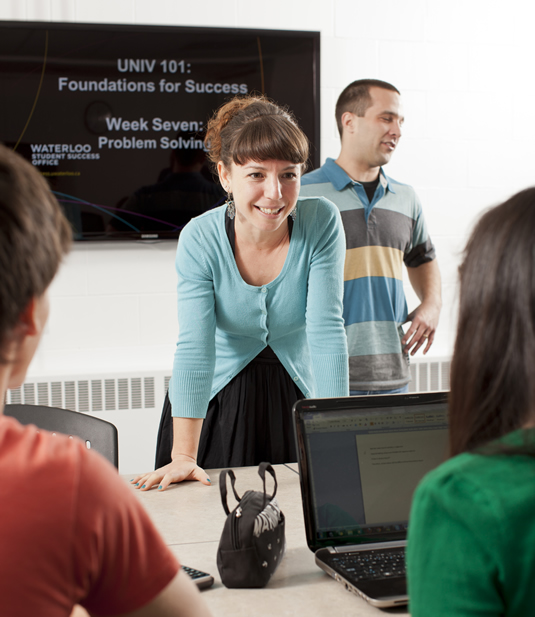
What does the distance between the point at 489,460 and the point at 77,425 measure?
118cm

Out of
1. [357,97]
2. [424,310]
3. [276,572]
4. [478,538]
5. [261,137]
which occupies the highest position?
[357,97]

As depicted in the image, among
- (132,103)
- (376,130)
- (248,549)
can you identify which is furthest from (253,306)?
(132,103)

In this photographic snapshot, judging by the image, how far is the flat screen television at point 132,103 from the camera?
101 inches

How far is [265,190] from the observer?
4.97ft

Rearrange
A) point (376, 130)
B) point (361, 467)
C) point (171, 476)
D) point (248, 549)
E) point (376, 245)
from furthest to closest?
point (376, 130) < point (376, 245) < point (171, 476) < point (361, 467) < point (248, 549)

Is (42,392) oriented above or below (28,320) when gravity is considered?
below

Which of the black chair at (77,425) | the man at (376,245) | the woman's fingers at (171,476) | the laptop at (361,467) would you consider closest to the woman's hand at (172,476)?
the woman's fingers at (171,476)

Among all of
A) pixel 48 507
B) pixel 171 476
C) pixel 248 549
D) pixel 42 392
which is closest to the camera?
pixel 48 507

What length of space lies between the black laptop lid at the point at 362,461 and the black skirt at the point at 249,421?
67cm

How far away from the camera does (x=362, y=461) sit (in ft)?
3.37

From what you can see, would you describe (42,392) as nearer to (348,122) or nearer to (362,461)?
(348,122)

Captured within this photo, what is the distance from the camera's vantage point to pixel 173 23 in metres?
2.68

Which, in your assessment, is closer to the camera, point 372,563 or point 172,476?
point 372,563

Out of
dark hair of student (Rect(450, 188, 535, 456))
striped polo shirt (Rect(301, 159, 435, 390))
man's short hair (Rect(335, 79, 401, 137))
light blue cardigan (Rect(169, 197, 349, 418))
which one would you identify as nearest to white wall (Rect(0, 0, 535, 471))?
man's short hair (Rect(335, 79, 401, 137))
